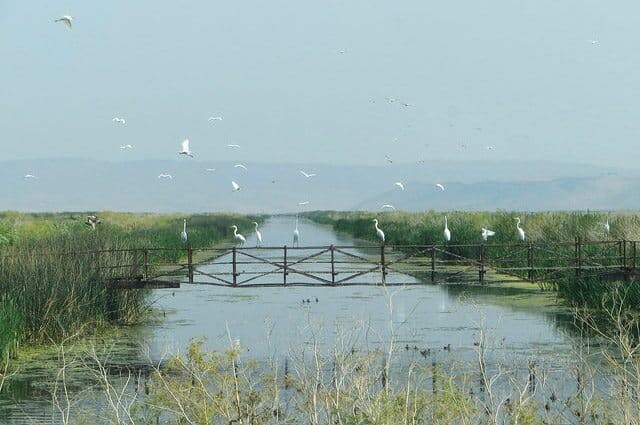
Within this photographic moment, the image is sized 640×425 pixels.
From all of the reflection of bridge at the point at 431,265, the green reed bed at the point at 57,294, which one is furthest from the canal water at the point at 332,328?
the reflection of bridge at the point at 431,265

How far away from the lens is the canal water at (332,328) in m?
15.2

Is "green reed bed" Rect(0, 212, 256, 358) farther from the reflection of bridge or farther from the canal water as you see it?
the canal water

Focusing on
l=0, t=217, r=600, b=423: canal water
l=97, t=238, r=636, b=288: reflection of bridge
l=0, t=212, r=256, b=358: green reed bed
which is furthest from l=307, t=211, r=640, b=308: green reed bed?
l=0, t=212, r=256, b=358: green reed bed

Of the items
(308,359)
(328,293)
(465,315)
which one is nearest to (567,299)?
(465,315)

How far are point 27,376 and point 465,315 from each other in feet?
37.4

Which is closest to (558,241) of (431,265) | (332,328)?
(431,265)

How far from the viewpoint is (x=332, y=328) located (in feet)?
67.6

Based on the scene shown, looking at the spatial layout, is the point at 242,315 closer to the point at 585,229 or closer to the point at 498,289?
the point at 498,289

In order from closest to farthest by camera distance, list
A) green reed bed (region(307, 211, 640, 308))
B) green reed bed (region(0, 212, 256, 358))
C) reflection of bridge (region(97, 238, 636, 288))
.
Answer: green reed bed (region(0, 212, 256, 358)) → reflection of bridge (region(97, 238, 636, 288)) → green reed bed (region(307, 211, 640, 308))

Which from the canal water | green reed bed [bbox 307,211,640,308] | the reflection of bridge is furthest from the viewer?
green reed bed [bbox 307,211,640,308]

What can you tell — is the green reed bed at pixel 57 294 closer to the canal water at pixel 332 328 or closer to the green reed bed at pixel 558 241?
the canal water at pixel 332 328

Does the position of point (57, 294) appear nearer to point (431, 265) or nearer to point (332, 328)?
point (332, 328)

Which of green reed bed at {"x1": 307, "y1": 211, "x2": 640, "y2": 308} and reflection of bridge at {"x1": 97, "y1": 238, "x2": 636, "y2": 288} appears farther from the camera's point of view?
green reed bed at {"x1": 307, "y1": 211, "x2": 640, "y2": 308}

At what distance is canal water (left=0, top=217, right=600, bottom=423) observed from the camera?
49.9ft
